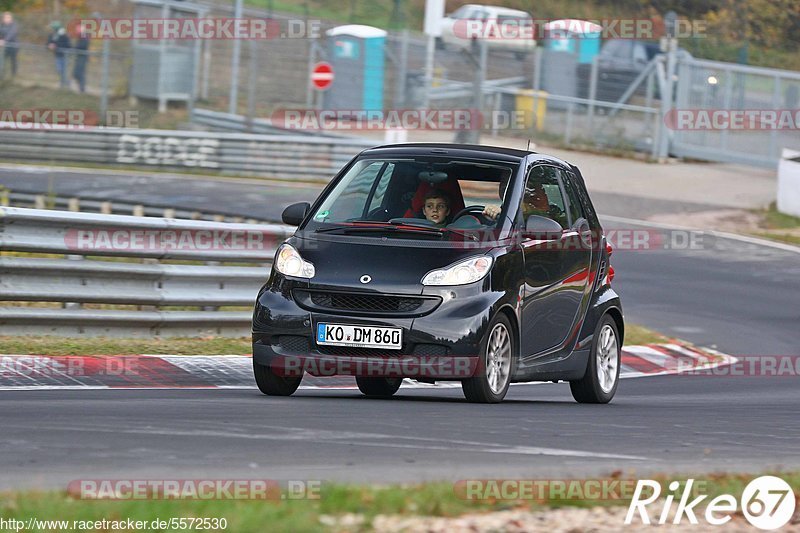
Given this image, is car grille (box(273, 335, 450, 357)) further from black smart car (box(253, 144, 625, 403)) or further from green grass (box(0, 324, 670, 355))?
green grass (box(0, 324, 670, 355))

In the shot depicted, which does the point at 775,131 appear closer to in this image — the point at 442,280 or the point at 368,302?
the point at 442,280

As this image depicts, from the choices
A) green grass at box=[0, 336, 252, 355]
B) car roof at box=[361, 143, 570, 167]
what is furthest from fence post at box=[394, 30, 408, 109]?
car roof at box=[361, 143, 570, 167]

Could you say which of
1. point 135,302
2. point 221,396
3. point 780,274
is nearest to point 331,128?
point 780,274

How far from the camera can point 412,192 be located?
9633mm

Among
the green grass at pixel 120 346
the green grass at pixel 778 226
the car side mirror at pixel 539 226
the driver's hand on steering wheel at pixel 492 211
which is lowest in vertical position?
the green grass at pixel 778 226

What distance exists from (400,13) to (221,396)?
2740cm

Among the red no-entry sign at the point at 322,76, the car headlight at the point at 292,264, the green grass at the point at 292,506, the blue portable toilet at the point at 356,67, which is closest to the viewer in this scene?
the green grass at the point at 292,506

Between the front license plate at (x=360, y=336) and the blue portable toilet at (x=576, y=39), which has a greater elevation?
the blue portable toilet at (x=576, y=39)

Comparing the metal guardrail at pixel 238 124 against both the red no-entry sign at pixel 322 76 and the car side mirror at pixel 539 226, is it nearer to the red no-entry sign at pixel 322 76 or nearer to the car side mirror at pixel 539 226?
the red no-entry sign at pixel 322 76

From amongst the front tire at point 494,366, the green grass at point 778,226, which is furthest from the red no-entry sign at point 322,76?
the front tire at point 494,366

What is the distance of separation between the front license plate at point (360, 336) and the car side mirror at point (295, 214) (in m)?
1.05

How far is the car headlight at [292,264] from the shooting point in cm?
884

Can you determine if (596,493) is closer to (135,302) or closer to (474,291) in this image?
(474,291)

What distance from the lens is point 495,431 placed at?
24.4 ft
